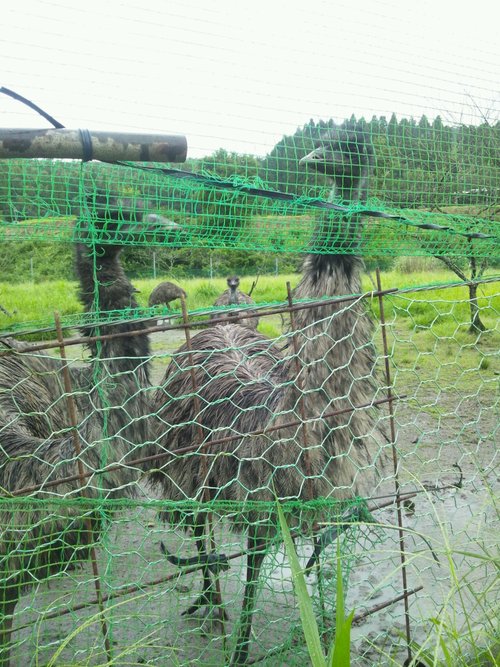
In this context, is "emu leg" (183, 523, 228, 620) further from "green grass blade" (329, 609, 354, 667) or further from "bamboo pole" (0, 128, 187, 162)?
"bamboo pole" (0, 128, 187, 162)

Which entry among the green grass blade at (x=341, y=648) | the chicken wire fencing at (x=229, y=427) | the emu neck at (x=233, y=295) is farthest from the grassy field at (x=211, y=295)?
the green grass blade at (x=341, y=648)

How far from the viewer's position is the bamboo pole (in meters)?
2.10

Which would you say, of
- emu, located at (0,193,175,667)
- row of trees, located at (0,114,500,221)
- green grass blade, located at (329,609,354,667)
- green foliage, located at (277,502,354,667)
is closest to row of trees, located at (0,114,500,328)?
row of trees, located at (0,114,500,221)

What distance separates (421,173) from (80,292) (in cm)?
179

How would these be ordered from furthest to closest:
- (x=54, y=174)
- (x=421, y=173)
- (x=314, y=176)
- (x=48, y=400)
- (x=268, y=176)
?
(x=48, y=400) < (x=421, y=173) < (x=314, y=176) < (x=268, y=176) < (x=54, y=174)

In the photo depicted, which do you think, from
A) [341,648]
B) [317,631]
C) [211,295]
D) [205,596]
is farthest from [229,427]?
[211,295]

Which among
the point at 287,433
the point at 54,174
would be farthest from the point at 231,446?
the point at 54,174

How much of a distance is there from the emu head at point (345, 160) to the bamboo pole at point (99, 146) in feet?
3.06

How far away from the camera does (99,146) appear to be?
7.21ft

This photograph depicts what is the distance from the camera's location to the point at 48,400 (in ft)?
14.3

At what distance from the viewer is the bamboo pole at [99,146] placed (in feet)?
6.89

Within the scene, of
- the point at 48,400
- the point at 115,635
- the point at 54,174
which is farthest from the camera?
the point at 48,400

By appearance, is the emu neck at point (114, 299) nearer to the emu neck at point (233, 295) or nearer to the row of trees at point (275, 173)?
the row of trees at point (275, 173)

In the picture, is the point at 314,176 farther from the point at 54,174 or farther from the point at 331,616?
the point at 331,616
